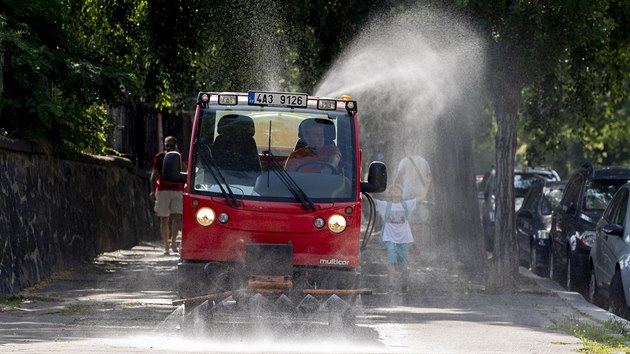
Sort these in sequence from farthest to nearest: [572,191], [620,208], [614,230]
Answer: [572,191]
[620,208]
[614,230]

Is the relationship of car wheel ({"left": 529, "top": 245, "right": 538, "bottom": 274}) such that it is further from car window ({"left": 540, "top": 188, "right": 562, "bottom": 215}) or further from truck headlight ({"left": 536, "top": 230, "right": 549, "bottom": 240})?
car window ({"left": 540, "top": 188, "right": 562, "bottom": 215})

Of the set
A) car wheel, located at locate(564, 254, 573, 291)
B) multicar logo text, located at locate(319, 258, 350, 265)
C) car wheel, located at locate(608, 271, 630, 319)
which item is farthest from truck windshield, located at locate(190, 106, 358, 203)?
car wheel, located at locate(564, 254, 573, 291)

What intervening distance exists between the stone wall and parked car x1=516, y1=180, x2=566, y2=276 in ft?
21.9

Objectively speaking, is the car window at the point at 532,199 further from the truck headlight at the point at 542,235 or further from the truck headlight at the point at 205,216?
the truck headlight at the point at 205,216

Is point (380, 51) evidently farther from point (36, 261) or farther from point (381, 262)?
point (36, 261)

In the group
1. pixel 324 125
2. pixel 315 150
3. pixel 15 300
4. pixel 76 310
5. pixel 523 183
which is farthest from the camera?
pixel 523 183

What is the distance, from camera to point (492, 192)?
2802 centimetres

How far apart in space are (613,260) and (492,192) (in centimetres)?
1195

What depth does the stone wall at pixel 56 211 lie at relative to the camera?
50.8 ft

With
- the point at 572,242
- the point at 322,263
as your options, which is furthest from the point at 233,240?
the point at 572,242

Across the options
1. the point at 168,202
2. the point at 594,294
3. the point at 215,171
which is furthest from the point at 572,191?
the point at 215,171

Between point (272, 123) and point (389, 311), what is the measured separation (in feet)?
8.33

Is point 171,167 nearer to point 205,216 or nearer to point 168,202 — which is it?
point 205,216

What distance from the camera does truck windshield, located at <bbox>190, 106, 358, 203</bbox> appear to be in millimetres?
12961
